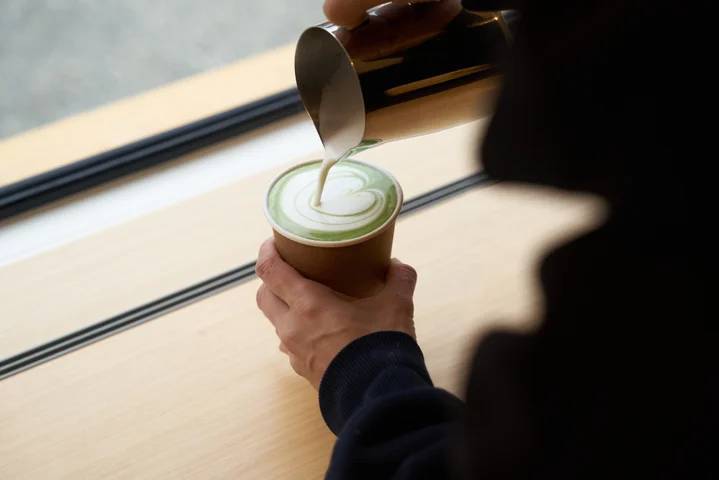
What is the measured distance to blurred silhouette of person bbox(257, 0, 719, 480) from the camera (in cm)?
34

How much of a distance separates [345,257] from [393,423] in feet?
0.60

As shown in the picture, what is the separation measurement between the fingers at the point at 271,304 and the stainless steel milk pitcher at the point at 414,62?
7.8 inches

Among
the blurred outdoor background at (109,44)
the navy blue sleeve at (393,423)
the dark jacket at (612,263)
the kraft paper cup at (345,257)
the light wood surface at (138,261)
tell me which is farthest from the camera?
the blurred outdoor background at (109,44)

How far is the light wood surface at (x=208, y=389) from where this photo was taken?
0.74 meters

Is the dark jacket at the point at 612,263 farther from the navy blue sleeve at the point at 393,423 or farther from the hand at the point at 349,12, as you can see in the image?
the hand at the point at 349,12

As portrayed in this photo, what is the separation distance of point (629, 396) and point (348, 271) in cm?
37

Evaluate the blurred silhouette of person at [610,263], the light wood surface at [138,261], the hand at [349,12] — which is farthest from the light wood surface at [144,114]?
the blurred silhouette of person at [610,263]

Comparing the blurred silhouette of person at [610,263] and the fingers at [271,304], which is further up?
the blurred silhouette of person at [610,263]

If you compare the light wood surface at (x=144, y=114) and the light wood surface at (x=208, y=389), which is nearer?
the light wood surface at (x=208, y=389)

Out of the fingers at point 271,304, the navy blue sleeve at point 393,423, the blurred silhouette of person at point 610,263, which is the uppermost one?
the blurred silhouette of person at point 610,263

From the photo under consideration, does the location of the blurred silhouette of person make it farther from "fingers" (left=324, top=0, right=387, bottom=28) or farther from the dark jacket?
"fingers" (left=324, top=0, right=387, bottom=28)

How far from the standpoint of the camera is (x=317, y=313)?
0.73 m

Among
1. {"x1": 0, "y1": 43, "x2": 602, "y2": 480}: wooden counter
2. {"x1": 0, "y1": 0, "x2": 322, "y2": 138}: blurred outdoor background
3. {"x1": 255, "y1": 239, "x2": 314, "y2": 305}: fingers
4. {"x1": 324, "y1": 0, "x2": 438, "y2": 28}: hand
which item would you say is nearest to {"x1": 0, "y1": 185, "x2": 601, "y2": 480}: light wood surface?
{"x1": 0, "y1": 43, "x2": 602, "y2": 480}: wooden counter

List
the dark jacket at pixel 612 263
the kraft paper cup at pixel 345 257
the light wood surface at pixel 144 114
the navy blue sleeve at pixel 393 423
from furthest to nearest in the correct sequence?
the light wood surface at pixel 144 114 → the kraft paper cup at pixel 345 257 → the navy blue sleeve at pixel 393 423 → the dark jacket at pixel 612 263
